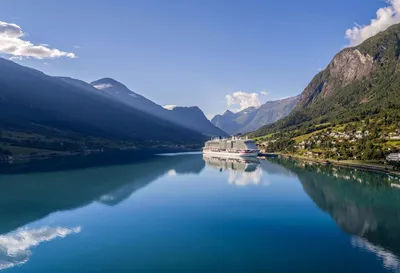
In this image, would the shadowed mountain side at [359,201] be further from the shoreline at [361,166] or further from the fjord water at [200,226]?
the shoreline at [361,166]

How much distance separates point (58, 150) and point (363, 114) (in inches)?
5491

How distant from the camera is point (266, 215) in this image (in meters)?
44.7

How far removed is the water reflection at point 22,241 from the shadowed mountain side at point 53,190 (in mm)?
2876

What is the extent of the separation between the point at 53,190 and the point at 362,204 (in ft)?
174

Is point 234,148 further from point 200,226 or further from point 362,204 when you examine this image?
point 200,226

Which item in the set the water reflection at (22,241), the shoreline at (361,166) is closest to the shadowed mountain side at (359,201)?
the shoreline at (361,166)

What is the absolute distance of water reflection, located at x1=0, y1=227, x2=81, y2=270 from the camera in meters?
28.5

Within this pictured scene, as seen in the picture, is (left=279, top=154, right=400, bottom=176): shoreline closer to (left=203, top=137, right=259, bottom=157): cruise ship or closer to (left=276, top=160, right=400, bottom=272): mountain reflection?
(left=276, top=160, right=400, bottom=272): mountain reflection

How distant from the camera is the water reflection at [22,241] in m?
28.5

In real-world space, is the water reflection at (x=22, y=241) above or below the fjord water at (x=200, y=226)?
below

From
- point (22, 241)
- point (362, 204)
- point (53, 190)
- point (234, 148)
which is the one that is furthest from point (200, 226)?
point (234, 148)

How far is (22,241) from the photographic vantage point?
33.4m

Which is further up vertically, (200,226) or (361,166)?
(361,166)

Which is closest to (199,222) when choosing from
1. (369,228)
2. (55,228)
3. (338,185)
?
(55,228)
